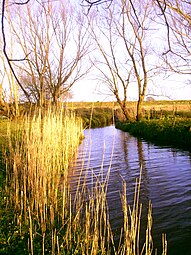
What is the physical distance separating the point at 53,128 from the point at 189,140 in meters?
6.83

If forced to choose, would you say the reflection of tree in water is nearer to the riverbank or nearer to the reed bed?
the reed bed

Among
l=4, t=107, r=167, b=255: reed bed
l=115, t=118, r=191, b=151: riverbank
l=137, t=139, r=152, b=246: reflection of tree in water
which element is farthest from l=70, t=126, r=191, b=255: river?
l=115, t=118, r=191, b=151: riverbank

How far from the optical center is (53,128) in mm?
6145

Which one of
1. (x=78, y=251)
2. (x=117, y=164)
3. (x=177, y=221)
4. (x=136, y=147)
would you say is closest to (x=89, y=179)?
(x=117, y=164)

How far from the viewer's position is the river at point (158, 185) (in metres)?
4.17

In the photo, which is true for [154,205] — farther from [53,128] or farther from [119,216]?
[53,128]

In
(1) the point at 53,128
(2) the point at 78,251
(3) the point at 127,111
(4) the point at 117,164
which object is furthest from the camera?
(3) the point at 127,111

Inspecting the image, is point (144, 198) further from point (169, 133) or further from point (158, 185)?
point (169, 133)

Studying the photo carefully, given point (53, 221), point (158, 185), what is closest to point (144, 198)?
point (158, 185)

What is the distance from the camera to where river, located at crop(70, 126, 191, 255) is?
4.17 metres

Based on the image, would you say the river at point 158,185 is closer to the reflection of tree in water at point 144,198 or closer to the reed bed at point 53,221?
the reflection of tree in water at point 144,198

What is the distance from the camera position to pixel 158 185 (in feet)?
21.4

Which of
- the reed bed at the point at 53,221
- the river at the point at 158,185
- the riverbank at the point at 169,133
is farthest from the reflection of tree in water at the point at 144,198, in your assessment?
the riverbank at the point at 169,133

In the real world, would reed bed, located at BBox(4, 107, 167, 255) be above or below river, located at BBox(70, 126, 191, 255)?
above
